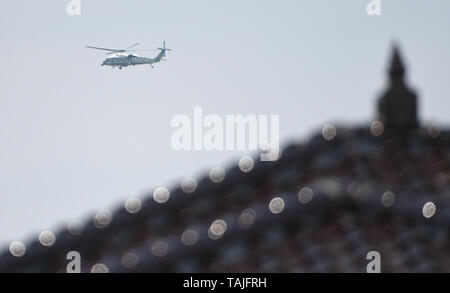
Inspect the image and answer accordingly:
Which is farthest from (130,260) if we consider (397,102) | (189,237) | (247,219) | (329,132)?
(397,102)

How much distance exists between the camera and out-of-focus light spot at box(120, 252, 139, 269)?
28.4 ft

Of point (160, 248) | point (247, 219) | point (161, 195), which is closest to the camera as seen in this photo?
point (160, 248)

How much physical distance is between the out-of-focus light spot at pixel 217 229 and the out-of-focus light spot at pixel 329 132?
1.64m

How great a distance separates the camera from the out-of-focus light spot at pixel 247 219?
8.87 metres

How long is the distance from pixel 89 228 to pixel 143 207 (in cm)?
57

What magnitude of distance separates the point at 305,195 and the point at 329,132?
122 cm

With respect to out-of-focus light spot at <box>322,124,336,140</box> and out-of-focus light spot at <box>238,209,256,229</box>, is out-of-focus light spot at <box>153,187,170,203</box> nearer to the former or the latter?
out-of-focus light spot at <box>238,209,256,229</box>

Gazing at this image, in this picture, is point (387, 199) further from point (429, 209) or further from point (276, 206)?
point (276, 206)

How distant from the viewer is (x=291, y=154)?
1002 cm

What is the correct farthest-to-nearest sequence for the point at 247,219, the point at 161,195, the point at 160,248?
the point at 161,195 < the point at 247,219 < the point at 160,248

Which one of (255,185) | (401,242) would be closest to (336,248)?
(401,242)

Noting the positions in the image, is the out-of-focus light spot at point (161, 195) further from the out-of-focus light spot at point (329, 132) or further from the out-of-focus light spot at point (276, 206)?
the out-of-focus light spot at point (329, 132)

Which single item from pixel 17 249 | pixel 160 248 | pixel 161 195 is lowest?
pixel 17 249

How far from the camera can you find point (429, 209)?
28.6 feet
